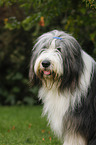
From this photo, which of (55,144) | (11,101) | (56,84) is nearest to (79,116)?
(56,84)

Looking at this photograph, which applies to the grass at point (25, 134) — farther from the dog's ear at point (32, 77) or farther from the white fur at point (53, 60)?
the white fur at point (53, 60)

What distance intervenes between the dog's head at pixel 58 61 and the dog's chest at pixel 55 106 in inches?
6.0

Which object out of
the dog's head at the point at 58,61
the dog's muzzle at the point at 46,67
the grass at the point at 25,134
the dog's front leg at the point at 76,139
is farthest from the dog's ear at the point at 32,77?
the grass at the point at 25,134

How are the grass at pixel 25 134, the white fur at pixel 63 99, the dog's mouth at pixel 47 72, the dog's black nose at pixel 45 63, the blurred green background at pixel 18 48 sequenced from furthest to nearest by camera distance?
the blurred green background at pixel 18 48 < the grass at pixel 25 134 < the white fur at pixel 63 99 < the dog's mouth at pixel 47 72 < the dog's black nose at pixel 45 63

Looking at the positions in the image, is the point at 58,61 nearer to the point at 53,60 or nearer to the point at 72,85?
the point at 53,60

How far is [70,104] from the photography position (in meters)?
3.30

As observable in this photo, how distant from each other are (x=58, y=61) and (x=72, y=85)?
356mm

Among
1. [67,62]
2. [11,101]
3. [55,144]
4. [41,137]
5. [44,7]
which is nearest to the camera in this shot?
[67,62]

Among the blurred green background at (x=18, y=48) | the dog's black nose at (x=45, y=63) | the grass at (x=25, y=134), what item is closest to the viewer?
the dog's black nose at (x=45, y=63)

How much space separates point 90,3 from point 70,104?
49.6 inches

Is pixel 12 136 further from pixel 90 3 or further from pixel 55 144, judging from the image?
pixel 90 3

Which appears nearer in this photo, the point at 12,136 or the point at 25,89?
the point at 12,136

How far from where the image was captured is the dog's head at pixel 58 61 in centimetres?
314

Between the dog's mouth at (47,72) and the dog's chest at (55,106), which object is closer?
the dog's mouth at (47,72)
